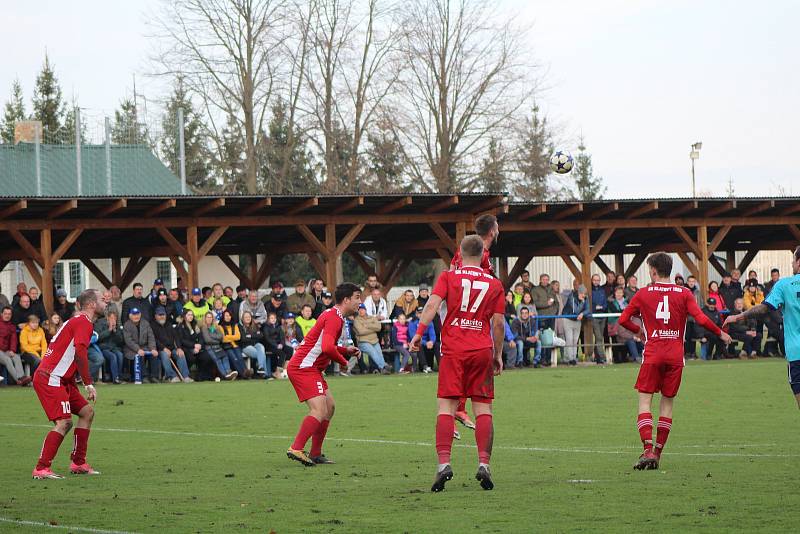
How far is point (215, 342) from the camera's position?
959 inches

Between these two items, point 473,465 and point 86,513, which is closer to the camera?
point 86,513

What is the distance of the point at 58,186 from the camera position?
1499 inches

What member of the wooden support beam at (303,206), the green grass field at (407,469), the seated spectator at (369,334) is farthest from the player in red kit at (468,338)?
the wooden support beam at (303,206)

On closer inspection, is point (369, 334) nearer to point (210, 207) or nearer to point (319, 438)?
point (210, 207)

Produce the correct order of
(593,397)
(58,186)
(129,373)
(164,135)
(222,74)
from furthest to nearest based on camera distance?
(222,74) → (164,135) → (58,186) → (129,373) → (593,397)

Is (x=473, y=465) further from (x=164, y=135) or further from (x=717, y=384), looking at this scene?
(x=164, y=135)

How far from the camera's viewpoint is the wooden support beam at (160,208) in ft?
88.0

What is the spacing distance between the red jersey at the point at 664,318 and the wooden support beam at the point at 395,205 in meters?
18.5

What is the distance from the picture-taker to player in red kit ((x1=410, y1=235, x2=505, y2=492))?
8836 millimetres

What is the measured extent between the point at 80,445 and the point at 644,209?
2277 centimetres

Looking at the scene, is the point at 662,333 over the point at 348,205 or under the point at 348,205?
under

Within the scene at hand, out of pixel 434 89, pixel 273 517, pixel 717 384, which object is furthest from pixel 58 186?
pixel 273 517

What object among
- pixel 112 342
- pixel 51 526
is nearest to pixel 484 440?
pixel 51 526

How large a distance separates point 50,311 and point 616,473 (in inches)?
732
